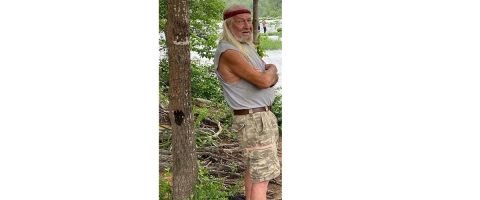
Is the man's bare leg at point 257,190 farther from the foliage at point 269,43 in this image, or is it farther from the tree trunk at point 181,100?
the foliage at point 269,43

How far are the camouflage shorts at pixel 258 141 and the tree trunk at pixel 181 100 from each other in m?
0.34

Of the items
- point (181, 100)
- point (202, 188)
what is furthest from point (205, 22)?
point (202, 188)

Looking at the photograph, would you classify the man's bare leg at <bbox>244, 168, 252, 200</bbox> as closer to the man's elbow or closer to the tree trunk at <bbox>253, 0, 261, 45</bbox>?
the man's elbow

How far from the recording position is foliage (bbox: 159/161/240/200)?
4191 mm

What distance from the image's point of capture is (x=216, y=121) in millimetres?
4406

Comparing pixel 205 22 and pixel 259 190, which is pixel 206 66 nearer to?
pixel 205 22

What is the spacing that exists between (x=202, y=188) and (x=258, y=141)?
57 centimetres

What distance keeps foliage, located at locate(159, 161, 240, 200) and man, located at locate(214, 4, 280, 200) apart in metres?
0.30

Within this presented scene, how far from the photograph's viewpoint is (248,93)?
4.01 m

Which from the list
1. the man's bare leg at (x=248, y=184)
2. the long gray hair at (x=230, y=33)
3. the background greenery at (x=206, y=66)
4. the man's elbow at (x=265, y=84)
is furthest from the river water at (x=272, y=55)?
the man's bare leg at (x=248, y=184)

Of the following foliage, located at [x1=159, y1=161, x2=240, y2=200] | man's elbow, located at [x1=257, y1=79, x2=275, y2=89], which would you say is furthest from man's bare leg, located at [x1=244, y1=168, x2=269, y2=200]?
man's elbow, located at [x1=257, y1=79, x2=275, y2=89]

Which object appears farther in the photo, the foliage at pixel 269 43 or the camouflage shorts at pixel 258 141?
the foliage at pixel 269 43

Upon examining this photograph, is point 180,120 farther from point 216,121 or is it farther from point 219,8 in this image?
point 219,8

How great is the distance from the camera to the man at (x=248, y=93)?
399 centimetres
